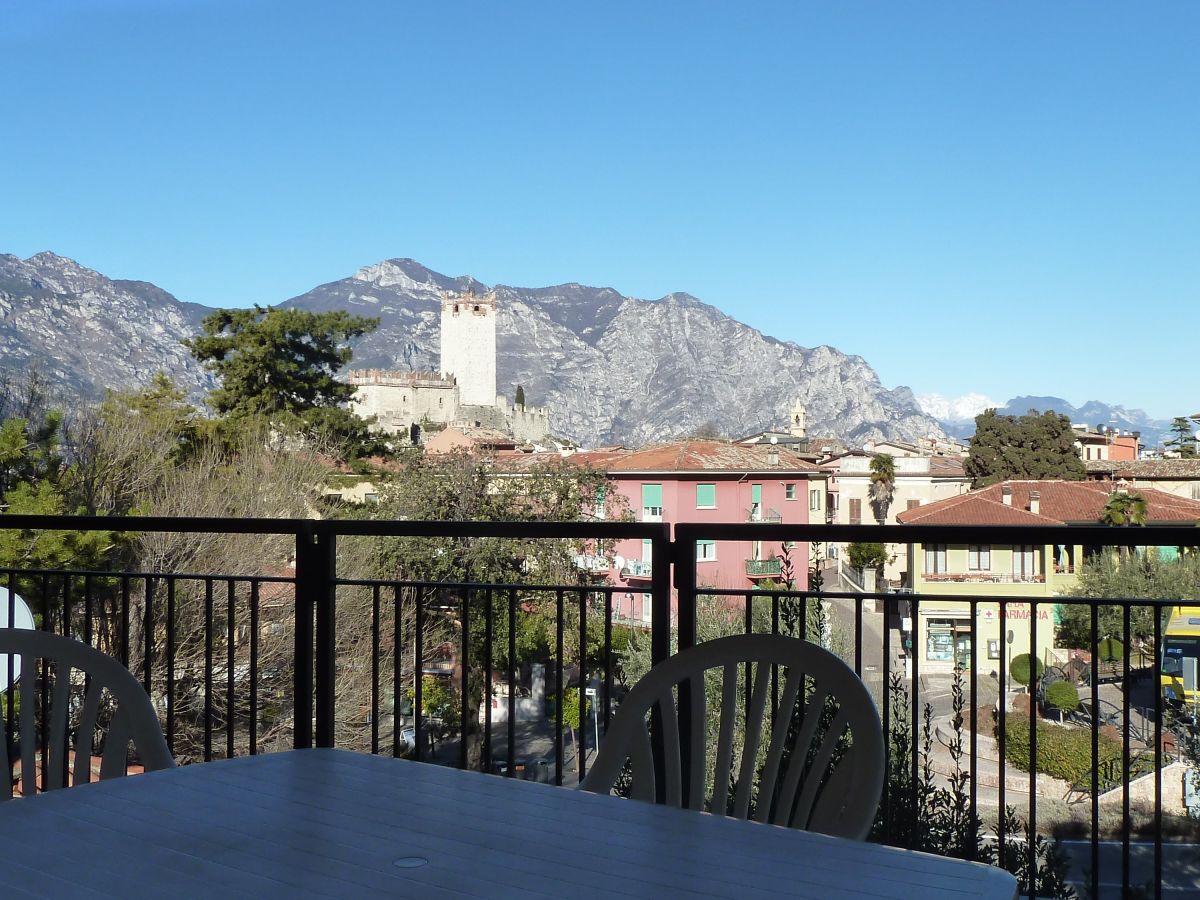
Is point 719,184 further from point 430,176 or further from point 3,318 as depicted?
point 3,318

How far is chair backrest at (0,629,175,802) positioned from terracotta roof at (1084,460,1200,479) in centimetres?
3624

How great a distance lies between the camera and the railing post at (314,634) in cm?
268

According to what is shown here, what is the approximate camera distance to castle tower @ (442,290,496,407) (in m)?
74.4

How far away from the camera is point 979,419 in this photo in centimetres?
4369

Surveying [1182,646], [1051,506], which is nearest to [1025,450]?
[1051,506]

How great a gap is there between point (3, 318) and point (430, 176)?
27352 millimetres

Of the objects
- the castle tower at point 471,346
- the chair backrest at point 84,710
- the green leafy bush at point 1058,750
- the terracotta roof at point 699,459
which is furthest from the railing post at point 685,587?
the castle tower at point 471,346

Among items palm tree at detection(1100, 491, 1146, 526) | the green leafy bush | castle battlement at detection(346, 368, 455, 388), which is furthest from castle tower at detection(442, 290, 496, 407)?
the green leafy bush

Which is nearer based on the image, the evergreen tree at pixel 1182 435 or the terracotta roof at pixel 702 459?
the terracotta roof at pixel 702 459

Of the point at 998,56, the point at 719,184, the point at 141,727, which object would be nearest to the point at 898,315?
the point at 719,184

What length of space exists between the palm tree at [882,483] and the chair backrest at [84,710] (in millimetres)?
43707

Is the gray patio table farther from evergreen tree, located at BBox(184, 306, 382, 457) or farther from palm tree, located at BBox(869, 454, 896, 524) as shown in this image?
palm tree, located at BBox(869, 454, 896, 524)

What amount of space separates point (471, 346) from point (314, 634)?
73568 millimetres

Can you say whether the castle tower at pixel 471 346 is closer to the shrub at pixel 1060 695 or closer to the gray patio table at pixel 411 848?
the shrub at pixel 1060 695
